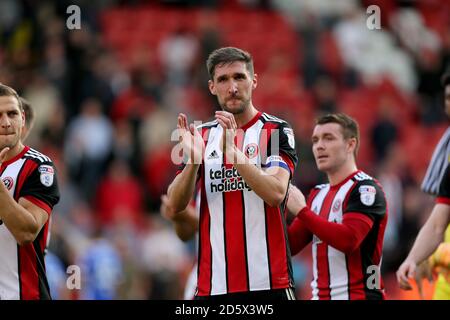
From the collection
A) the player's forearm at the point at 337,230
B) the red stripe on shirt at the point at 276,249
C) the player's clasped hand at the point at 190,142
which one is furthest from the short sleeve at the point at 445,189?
the player's clasped hand at the point at 190,142

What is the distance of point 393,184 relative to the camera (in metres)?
14.6

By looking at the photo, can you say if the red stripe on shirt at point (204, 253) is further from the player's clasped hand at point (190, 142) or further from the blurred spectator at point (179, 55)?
the blurred spectator at point (179, 55)

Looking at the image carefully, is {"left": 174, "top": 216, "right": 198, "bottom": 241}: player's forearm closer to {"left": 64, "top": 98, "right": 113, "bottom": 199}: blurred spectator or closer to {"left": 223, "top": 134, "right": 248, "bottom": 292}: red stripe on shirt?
{"left": 223, "top": 134, "right": 248, "bottom": 292}: red stripe on shirt

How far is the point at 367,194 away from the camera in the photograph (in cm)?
702

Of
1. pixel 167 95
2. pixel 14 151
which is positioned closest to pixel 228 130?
pixel 14 151

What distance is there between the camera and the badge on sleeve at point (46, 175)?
6.18 meters

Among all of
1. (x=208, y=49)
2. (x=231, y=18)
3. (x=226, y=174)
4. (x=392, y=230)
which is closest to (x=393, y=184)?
(x=392, y=230)

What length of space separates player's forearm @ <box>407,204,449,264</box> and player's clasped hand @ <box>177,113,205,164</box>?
1.66 metres

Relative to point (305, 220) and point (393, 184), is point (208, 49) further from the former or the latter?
point (305, 220)

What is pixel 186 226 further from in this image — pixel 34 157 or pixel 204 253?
pixel 34 157

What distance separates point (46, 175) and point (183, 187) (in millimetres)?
876

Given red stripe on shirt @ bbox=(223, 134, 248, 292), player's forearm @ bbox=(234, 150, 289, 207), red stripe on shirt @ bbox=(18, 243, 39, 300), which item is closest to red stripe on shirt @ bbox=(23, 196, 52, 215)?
red stripe on shirt @ bbox=(18, 243, 39, 300)

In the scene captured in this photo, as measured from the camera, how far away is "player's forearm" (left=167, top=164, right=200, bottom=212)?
237 inches
